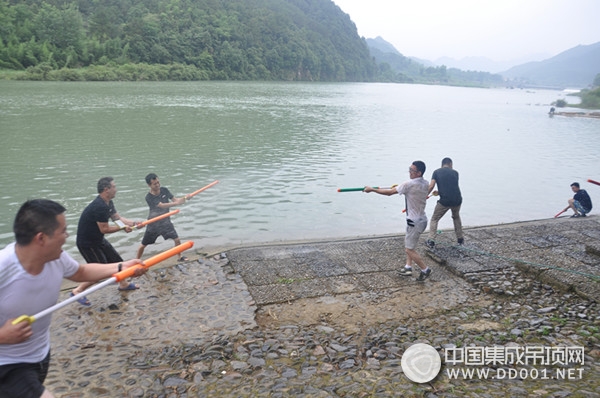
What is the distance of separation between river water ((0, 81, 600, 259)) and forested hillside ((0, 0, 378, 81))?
43395mm

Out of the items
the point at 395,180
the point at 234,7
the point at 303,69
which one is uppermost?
the point at 234,7

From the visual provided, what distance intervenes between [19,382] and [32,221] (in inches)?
44.3

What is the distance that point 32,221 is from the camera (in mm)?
2670

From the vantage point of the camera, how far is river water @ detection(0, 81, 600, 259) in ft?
36.2

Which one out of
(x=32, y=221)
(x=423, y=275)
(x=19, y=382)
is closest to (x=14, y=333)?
(x=19, y=382)

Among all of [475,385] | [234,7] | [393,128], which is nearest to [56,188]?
[475,385]

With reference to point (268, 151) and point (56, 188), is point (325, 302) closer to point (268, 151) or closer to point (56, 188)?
point (56, 188)

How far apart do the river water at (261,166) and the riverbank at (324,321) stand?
2.78 m

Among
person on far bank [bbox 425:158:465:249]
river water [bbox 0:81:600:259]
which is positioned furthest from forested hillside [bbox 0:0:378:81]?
person on far bank [bbox 425:158:465:249]

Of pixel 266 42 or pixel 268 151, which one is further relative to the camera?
pixel 266 42

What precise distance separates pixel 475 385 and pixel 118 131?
22.9m

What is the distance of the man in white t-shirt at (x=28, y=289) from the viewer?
2.63 m

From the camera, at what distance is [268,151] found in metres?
20.2

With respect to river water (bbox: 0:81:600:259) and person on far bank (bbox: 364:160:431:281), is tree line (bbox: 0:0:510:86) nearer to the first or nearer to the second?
river water (bbox: 0:81:600:259)
